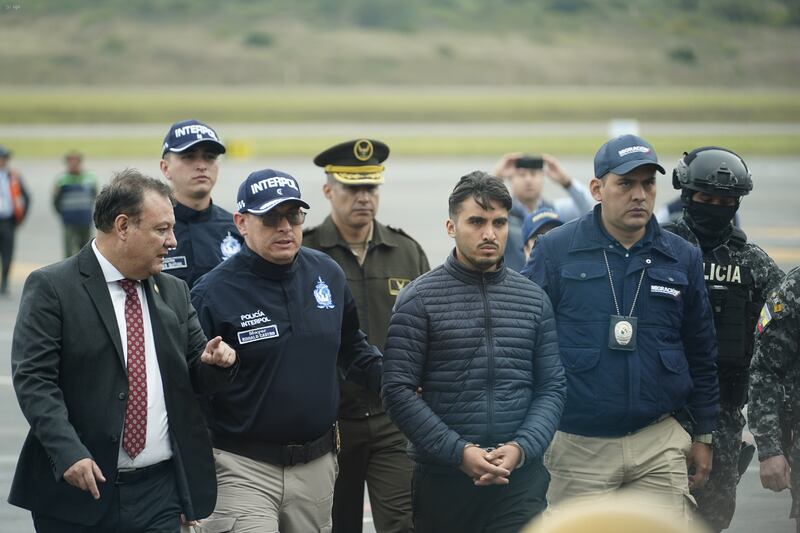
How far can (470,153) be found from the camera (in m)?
45.6

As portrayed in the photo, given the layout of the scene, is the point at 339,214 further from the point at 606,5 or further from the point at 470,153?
the point at 606,5

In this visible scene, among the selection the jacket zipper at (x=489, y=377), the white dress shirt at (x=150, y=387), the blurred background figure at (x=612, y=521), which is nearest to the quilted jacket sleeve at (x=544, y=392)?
the jacket zipper at (x=489, y=377)

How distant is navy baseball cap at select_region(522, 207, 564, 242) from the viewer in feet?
25.3

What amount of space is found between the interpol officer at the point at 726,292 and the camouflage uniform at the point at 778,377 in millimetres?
516

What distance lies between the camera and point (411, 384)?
519 centimetres

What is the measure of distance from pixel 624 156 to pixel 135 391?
258 cm

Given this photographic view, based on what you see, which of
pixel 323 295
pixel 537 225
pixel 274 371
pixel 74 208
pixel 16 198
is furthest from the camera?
pixel 74 208

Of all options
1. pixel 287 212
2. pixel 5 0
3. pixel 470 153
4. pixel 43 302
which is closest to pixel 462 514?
pixel 287 212

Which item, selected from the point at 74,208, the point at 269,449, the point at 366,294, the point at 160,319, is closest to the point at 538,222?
the point at 366,294

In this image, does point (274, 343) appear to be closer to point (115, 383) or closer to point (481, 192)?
point (115, 383)

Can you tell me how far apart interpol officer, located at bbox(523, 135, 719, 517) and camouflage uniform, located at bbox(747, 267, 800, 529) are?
8.9 inches

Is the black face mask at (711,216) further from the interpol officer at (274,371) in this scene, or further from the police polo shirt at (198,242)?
the police polo shirt at (198,242)

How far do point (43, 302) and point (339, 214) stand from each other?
240cm

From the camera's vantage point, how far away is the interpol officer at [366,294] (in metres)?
6.23
